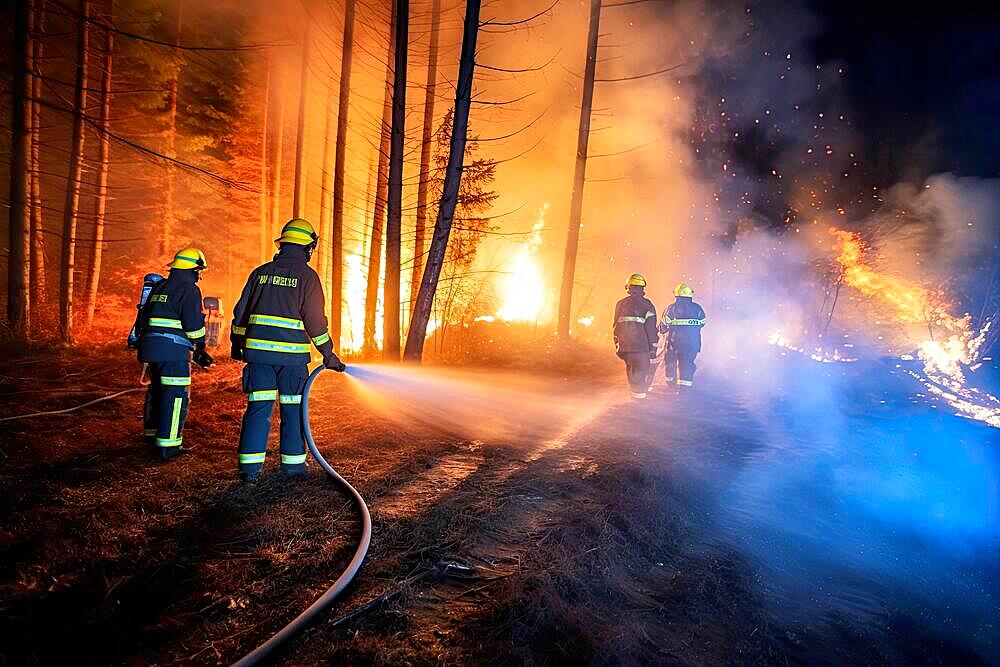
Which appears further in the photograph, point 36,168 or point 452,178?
point 36,168

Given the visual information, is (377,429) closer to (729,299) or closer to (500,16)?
(500,16)

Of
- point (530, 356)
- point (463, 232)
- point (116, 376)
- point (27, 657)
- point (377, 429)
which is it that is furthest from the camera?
point (463, 232)

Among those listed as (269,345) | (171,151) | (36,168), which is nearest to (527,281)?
(171,151)

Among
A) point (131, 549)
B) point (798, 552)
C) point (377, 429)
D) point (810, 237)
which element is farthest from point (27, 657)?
point (810, 237)

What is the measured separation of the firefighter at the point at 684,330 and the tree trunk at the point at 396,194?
559cm

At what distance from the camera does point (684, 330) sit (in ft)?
32.5

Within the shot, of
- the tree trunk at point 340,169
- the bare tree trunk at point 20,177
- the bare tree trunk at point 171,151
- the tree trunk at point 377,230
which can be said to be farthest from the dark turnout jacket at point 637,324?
the bare tree trunk at point 171,151

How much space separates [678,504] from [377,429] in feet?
12.0

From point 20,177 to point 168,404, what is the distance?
909 centimetres

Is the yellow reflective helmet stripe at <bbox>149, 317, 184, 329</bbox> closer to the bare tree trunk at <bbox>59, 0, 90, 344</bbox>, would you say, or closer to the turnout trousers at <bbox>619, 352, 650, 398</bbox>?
the turnout trousers at <bbox>619, 352, 650, 398</bbox>

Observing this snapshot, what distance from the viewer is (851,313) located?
61.5 ft

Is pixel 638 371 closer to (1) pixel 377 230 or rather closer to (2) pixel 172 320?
(2) pixel 172 320

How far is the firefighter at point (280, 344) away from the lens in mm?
4352

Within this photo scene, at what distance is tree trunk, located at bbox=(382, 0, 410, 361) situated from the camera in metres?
9.78
